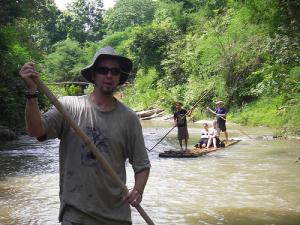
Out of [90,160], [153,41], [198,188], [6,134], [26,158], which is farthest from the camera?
[153,41]

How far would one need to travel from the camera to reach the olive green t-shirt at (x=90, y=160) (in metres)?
2.86

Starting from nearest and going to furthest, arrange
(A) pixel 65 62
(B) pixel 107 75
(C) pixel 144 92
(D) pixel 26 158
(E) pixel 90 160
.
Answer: (E) pixel 90 160 < (B) pixel 107 75 < (D) pixel 26 158 < (C) pixel 144 92 < (A) pixel 65 62

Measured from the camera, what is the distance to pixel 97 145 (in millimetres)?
2887

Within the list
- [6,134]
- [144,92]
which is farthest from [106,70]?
[144,92]

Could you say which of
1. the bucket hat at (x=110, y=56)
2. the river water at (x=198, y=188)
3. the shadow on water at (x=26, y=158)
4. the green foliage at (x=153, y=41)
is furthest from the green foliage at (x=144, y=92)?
the bucket hat at (x=110, y=56)

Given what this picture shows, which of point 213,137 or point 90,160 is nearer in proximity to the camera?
point 90,160

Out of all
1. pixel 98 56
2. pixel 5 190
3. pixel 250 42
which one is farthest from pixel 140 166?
pixel 250 42

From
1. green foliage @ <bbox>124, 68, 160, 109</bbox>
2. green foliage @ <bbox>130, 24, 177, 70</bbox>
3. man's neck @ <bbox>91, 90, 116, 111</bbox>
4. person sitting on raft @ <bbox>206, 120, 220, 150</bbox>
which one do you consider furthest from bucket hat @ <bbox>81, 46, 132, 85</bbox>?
green foliage @ <bbox>130, 24, 177, 70</bbox>

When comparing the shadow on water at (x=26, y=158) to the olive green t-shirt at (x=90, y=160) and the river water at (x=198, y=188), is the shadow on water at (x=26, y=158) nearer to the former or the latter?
the river water at (x=198, y=188)

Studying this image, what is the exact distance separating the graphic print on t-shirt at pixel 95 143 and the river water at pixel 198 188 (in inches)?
152

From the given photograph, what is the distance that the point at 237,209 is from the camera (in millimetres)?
7297

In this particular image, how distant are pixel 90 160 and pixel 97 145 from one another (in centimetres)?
10

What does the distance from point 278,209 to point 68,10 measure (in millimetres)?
77614

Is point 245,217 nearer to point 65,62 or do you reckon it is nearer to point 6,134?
point 6,134
